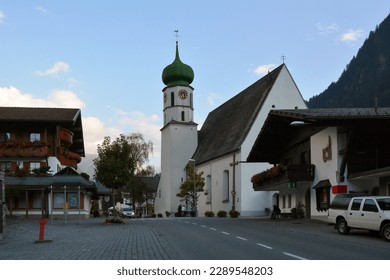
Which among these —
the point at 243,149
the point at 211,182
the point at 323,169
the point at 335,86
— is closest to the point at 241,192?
the point at 243,149

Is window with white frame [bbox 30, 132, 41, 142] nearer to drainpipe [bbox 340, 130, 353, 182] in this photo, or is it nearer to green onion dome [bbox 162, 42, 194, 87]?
drainpipe [bbox 340, 130, 353, 182]

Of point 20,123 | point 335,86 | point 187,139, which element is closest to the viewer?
point 20,123

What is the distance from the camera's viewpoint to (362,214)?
22312mm

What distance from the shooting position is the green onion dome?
A: 8106 centimetres

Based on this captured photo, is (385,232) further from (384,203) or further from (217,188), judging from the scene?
(217,188)

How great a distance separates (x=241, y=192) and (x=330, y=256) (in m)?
44.8

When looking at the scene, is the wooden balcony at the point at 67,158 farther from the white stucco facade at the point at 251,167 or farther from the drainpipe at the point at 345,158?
the drainpipe at the point at 345,158

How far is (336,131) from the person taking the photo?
32.2 m

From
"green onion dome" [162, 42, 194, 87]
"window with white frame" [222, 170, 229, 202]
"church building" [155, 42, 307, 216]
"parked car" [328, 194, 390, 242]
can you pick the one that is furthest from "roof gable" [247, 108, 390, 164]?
"green onion dome" [162, 42, 194, 87]

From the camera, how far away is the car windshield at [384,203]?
21312 millimetres

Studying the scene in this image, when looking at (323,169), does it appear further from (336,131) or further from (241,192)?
(241,192)

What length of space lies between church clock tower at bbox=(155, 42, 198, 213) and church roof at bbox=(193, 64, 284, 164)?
6.47ft

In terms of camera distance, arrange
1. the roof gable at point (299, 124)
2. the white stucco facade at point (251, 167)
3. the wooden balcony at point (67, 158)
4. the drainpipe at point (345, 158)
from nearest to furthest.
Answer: the roof gable at point (299, 124) → the drainpipe at point (345, 158) → the wooden balcony at point (67, 158) → the white stucco facade at point (251, 167)

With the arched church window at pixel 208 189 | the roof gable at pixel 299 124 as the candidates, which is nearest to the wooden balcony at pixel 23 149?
the roof gable at pixel 299 124
